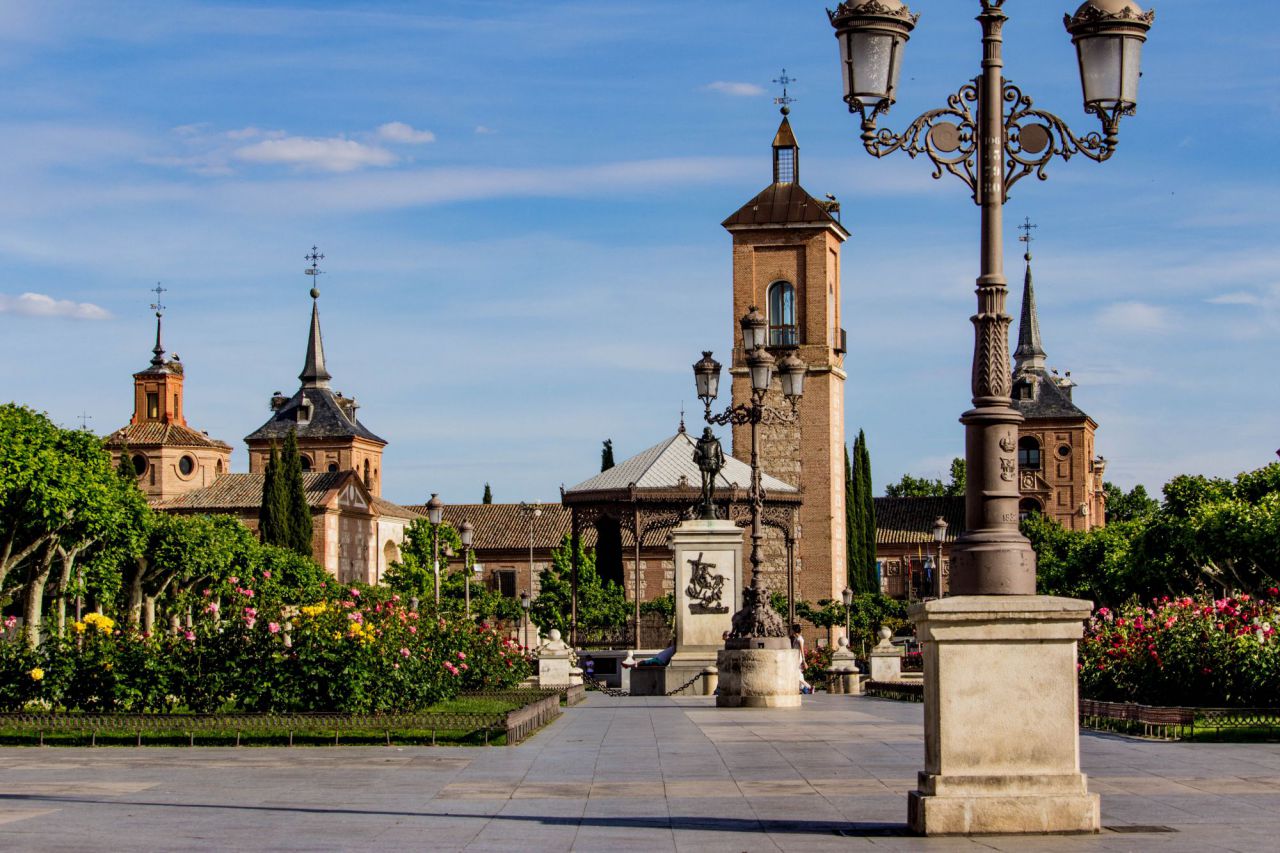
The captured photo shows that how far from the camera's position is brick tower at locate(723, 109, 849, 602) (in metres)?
78.6

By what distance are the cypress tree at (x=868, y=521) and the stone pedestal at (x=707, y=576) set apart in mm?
55078

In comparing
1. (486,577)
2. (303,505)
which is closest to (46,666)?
(303,505)

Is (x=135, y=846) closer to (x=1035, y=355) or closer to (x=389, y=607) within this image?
(x=389, y=607)

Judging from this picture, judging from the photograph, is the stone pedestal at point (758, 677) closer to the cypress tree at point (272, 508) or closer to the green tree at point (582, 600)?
the green tree at point (582, 600)

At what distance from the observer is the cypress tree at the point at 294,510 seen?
316 ft

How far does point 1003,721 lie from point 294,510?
90016mm

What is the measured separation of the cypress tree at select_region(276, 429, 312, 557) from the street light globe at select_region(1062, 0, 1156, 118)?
86514 mm

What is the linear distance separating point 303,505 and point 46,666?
79.8 metres

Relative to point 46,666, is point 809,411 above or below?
above

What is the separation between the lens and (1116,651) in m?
22.5

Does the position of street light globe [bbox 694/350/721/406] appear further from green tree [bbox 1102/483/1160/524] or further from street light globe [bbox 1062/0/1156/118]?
green tree [bbox 1102/483/1160/524]

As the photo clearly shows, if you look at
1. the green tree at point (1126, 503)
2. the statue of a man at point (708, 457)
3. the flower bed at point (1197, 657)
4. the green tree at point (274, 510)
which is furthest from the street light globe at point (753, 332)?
the green tree at point (1126, 503)

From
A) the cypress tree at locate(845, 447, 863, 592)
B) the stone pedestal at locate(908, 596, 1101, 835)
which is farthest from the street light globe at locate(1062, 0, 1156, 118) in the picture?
the cypress tree at locate(845, 447, 863, 592)

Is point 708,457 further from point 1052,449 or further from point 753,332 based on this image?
point 1052,449
